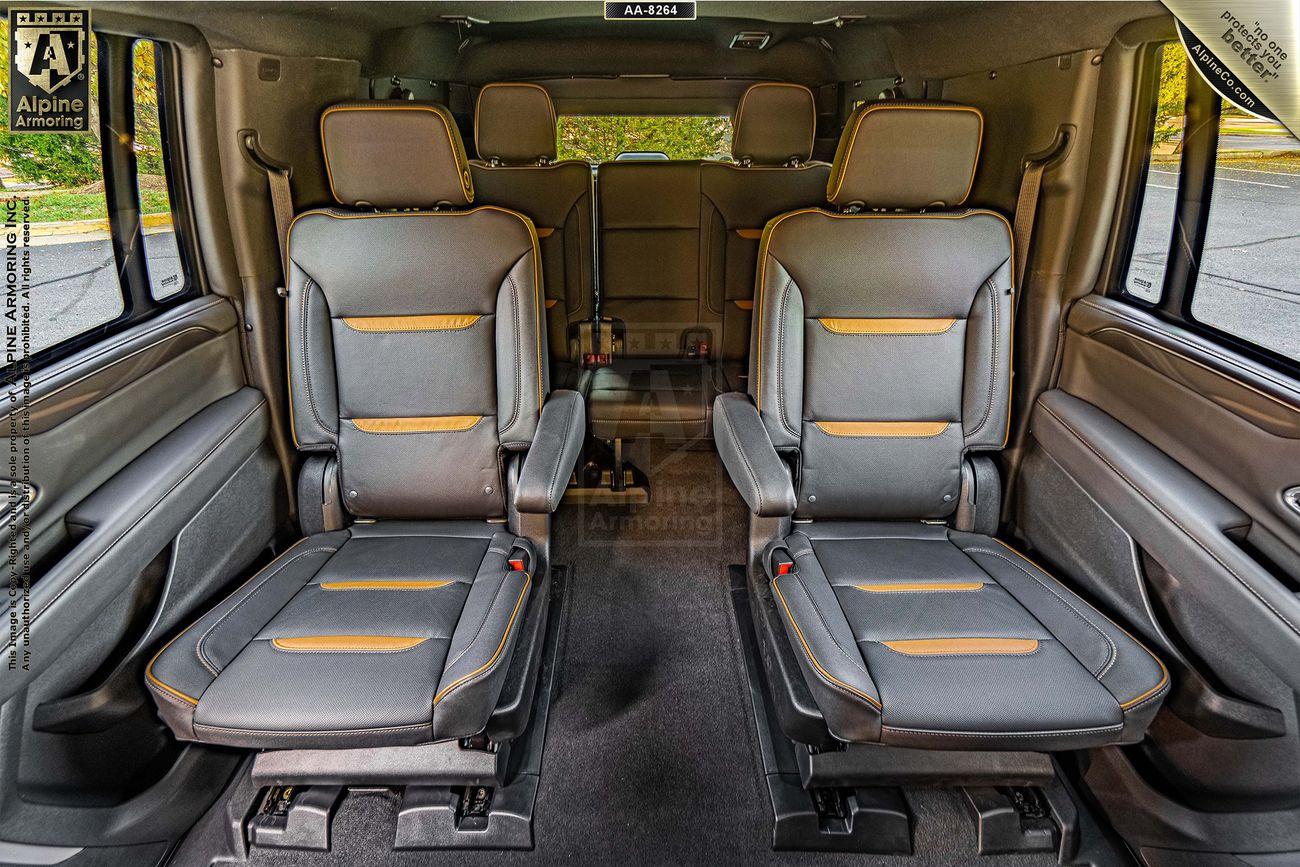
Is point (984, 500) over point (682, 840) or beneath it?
over

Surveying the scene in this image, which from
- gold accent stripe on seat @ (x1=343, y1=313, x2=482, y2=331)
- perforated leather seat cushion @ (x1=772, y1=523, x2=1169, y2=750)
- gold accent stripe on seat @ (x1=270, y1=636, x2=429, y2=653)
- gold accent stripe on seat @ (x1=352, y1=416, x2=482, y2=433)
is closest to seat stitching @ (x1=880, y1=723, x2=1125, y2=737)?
perforated leather seat cushion @ (x1=772, y1=523, x2=1169, y2=750)

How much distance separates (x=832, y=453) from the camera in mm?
2082

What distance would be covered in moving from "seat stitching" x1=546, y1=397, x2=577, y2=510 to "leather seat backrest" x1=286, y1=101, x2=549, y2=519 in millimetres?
98

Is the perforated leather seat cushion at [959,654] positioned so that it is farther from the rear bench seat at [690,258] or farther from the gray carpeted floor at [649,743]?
the rear bench seat at [690,258]

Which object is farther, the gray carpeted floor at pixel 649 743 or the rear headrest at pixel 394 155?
the rear headrest at pixel 394 155

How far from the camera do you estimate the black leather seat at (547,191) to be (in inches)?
112

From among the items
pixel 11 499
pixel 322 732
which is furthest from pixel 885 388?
pixel 11 499

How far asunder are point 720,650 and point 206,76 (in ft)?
7.35

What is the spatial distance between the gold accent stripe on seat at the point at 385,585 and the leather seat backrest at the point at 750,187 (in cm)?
175

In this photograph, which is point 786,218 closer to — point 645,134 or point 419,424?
point 419,424

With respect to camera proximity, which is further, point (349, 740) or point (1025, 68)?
point (1025, 68)

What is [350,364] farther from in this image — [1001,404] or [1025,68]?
[1025,68]

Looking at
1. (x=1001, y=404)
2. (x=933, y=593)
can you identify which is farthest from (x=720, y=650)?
(x=1001, y=404)

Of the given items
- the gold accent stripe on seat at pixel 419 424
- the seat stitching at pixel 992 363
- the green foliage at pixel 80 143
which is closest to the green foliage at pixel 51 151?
the green foliage at pixel 80 143
